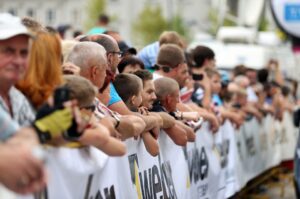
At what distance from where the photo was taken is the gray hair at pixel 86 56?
7914mm

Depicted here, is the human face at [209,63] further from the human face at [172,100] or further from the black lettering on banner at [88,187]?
the black lettering on banner at [88,187]

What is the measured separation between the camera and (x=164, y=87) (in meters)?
10.4

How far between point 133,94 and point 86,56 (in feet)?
3.92

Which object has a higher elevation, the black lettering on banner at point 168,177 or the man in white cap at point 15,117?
the man in white cap at point 15,117

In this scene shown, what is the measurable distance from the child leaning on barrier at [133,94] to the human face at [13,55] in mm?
3219

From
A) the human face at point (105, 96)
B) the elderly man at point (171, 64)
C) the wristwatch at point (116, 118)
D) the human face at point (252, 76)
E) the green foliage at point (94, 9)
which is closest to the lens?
the wristwatch at point (116, 118)

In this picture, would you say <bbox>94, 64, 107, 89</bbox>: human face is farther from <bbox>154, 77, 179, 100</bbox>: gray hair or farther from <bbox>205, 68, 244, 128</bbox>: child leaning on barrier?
<bbox>205, 68, 244, 128</bbox>: child leaning on barrier

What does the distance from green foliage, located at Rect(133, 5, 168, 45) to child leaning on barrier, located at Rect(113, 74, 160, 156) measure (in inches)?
3400

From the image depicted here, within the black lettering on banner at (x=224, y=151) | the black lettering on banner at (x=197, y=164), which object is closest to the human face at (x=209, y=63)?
the black lettering on banner at (x=224, y=151)

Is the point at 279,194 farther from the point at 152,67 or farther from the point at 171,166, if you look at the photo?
the point at 171,166

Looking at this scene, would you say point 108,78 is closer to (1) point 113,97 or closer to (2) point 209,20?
(1) point 113,97

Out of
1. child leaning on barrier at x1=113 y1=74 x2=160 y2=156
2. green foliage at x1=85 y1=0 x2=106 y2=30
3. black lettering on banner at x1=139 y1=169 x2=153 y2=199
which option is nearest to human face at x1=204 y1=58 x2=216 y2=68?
child leaning on barrier at x1=113 y1=74 x2=160 y2=156

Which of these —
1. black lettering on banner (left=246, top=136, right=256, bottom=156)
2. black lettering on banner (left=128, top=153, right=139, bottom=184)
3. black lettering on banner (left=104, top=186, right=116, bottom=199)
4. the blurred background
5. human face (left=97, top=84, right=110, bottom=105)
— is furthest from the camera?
the blurred background

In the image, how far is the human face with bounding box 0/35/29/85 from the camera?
575cm
